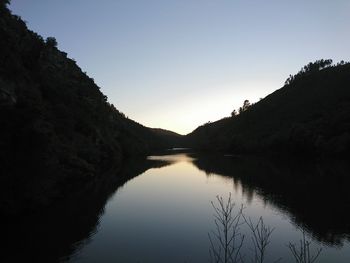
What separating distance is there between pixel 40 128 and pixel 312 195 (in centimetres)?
3687

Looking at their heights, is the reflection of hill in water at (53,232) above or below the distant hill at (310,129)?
below

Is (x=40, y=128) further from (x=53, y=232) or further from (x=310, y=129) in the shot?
(x=310, y=129)

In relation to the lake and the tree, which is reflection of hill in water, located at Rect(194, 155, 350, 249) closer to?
the lake

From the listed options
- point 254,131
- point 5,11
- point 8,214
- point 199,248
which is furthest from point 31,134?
point 254,131

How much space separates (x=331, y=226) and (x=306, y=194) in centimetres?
1883

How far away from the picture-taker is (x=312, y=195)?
53312 millimetres

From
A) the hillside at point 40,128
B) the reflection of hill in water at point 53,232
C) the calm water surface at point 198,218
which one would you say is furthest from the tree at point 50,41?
the reflection of hill in water at point 53,232

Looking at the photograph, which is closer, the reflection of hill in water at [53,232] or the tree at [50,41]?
the reflection of hill in water at [53,232]

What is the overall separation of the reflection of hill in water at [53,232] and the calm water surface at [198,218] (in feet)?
2.19

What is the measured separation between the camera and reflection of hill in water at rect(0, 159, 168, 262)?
90.0 ft

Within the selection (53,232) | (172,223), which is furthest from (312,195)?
(53,232)

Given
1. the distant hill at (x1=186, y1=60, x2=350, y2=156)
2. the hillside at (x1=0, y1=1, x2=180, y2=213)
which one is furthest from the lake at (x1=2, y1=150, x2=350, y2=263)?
the distant hill at (x1=186, y1=60, x2=350, y2=156)

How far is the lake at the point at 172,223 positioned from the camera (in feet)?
92.2

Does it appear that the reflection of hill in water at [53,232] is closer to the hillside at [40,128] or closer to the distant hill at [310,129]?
the hillside at [40,128]
